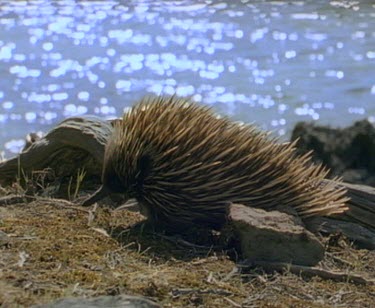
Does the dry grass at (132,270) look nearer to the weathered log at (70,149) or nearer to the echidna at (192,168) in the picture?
→ the echidna at (192,168)

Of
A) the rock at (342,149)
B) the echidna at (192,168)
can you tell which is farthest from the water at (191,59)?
the echidna at (192,168)

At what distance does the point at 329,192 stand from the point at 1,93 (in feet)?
29.5

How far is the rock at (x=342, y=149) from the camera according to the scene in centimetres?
732

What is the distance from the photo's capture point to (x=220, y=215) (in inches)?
202

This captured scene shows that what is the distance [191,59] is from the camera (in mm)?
16016

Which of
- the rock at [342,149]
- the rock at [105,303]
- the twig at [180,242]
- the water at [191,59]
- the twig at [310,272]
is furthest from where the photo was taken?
the water at [191,59]

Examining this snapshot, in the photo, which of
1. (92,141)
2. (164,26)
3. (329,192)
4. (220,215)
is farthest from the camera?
(164,26)

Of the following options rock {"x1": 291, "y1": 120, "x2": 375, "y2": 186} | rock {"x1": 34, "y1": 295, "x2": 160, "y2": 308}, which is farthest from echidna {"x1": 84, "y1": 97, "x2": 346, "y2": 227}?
rock {"x1": 291, "y1": 120, "x2": 375, "y2": 186}

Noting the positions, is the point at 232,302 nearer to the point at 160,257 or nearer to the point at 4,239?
the point at 160,257

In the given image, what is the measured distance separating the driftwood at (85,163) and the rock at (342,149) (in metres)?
1.40

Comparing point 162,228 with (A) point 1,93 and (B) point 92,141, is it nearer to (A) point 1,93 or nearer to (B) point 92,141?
(B) point 92,141

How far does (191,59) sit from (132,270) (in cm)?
1181

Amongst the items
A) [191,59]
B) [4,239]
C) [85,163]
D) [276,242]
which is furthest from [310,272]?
[191,59]

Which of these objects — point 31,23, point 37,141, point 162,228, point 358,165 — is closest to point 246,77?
point 31,23
